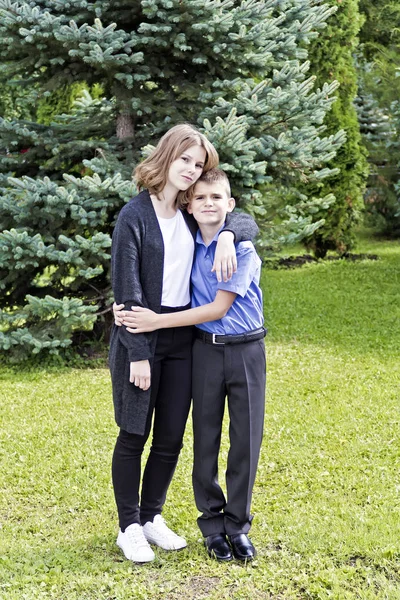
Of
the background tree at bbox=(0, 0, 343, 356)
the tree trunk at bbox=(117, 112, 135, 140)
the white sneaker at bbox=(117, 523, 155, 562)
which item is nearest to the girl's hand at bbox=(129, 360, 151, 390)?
the white sneaker at bbox=(117, 523, 155, 562)

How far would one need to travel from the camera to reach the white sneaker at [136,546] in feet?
10.3

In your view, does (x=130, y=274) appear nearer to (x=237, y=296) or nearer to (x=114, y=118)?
Result: (x=237, y=296)

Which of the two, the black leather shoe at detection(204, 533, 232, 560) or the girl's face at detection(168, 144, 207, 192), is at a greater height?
the girl's face at detection(168, 144, 207, 192)

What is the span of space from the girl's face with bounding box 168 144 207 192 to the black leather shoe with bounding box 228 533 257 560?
1.52 meters

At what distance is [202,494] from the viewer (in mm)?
3201

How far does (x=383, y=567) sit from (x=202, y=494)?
33.0 inches

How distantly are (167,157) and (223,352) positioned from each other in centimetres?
83

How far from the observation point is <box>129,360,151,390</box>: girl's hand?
289 centimetres

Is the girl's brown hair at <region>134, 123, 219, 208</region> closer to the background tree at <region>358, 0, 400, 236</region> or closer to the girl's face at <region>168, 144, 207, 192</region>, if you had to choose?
the girl's face at <region>168, 144, 207, 192</region>

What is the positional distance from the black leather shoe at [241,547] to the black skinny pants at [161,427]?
404 mm

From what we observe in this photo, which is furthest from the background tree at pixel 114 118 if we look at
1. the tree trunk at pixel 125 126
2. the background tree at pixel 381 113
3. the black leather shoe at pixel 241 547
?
the background tree at pixel 381 113

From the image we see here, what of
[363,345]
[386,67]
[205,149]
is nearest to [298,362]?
[363,345]

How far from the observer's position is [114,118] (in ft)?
21.9

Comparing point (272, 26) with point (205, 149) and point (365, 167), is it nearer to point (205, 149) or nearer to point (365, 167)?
point (205, 149)
